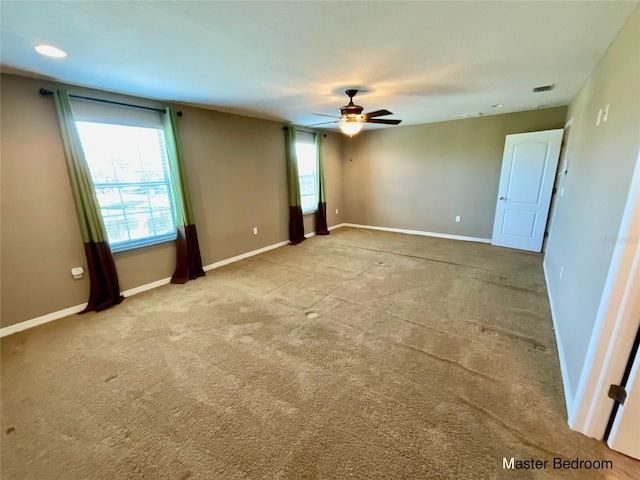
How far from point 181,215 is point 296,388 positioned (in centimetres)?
283

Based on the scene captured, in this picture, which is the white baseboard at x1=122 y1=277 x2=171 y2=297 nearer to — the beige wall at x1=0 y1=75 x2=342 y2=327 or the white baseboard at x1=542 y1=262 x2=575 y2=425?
the beige wall at x1=0 y1=75 x2=342 y2=327

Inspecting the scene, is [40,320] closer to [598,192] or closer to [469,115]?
[598,192]

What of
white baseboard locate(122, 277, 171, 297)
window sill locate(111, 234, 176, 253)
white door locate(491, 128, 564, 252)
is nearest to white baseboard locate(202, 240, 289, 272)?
white baseboard locate(122, 277, 171, 297)

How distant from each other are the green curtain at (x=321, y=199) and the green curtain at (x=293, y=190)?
0.64 m

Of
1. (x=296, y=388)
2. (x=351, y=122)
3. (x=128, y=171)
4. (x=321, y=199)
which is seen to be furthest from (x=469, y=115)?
(x=128, y=171)

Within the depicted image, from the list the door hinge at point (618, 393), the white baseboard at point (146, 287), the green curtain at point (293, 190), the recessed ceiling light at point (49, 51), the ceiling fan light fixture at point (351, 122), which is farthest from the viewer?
the green curtain at point (293, 190)

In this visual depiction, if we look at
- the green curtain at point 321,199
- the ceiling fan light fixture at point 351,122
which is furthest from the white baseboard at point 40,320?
the green curtain at point 321,199

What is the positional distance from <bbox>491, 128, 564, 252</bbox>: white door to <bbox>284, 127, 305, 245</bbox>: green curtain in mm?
3737

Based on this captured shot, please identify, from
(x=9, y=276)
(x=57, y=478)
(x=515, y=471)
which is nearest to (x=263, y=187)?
(x=9, y=276)

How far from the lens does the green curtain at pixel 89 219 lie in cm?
264

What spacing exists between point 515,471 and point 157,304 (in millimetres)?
3406

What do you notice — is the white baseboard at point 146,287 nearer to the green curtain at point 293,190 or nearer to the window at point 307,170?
the green curtain at point 293,190

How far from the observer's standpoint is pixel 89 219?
2.86 m

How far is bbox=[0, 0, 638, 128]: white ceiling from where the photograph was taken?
4.96 ft
